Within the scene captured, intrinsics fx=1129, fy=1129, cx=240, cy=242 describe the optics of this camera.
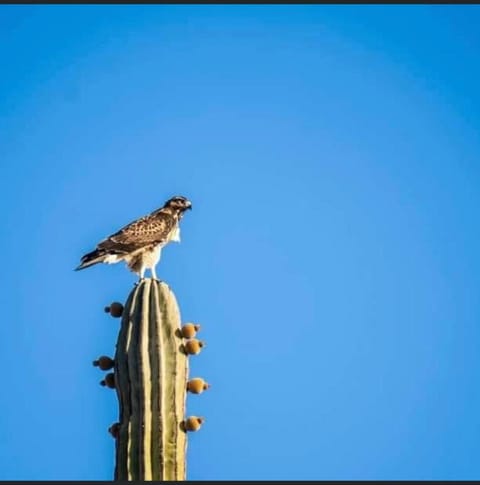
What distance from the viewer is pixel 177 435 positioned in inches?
454

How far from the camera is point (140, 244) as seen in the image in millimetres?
15312

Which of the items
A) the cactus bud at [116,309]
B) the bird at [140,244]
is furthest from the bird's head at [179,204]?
the cactus bud at [116,309]

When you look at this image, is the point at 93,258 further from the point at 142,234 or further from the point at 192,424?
the point at 192,424

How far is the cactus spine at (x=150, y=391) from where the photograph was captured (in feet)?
37.2

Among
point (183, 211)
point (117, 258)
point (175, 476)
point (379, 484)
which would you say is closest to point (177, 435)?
point (175, 476)

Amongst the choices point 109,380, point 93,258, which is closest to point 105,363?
point 109,380

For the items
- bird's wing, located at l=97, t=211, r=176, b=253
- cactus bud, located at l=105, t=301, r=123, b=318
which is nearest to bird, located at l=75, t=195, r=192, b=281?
bird's wing, located at l=97, t=211, r=176, b=253

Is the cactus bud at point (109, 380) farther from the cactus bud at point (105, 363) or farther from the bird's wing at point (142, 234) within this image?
the bird's wing at point (142, 234)

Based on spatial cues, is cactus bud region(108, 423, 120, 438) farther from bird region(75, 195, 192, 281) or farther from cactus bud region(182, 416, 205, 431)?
bird region(75, 195, 192, 281)

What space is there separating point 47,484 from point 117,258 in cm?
476

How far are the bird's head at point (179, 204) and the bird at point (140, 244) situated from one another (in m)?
0.22

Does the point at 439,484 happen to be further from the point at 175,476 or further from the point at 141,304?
the point at 141,304

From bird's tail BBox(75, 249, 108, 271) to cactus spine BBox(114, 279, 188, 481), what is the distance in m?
3.00

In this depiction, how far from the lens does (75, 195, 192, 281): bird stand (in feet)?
49.3
